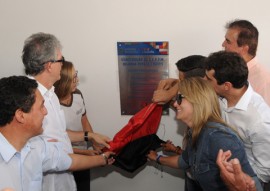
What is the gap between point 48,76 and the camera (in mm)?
2334

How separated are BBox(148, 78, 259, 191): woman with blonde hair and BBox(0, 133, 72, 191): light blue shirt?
81cm

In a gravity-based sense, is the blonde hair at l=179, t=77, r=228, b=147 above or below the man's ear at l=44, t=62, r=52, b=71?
below

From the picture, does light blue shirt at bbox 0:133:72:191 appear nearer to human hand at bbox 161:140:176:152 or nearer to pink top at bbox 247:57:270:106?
human hand at bbox 161:140:176:152

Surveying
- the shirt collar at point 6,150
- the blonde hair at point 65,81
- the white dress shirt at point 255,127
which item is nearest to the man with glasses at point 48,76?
the blonde hair at point 65,81

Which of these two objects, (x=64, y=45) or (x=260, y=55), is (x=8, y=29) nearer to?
(x=64, y=45)

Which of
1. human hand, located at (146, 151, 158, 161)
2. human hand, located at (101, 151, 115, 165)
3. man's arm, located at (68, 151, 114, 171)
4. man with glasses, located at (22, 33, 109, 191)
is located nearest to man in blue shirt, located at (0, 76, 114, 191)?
man's arm, located at (68, 151, 114, 171)

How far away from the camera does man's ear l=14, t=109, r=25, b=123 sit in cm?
167

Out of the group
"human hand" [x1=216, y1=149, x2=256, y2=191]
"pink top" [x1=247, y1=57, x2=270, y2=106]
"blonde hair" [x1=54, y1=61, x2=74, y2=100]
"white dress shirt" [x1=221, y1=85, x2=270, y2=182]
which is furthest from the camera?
Result: "blonde hair" [x1=54, y1=61, x2=74, y2=100]

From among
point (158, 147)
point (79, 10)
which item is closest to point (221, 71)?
point (158, 147)

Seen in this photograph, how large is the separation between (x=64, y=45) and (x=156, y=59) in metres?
0.90

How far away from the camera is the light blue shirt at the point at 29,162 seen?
1.66 m

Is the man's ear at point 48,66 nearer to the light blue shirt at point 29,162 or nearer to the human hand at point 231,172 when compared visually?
the light blue shirt at point 29,162

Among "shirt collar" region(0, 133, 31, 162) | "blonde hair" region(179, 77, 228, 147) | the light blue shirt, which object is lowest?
the light blue shirt

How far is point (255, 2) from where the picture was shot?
282 cm
